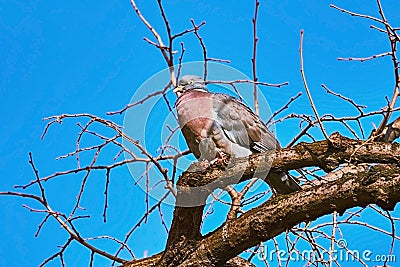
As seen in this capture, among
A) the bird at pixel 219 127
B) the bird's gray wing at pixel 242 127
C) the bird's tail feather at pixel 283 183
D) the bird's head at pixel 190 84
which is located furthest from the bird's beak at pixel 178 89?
the bird's tail feather at pixel 283 183

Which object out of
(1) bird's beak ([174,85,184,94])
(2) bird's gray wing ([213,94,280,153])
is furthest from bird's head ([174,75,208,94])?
(2) bird's gray wing ([213,94,280,153])

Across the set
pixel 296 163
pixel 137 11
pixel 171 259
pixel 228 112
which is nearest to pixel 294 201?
pixel 296 163

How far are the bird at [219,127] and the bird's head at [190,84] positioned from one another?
0.06 meters

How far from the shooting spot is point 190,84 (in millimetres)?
3242

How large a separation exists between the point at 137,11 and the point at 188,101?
27.9 inches

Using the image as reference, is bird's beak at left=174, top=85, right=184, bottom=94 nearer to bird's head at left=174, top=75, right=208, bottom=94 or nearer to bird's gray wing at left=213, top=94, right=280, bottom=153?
bird's head at left=174, top=75, right=208, bottom=94

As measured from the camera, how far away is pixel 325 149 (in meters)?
2.04

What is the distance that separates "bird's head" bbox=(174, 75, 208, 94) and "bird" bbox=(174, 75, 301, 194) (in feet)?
0.18

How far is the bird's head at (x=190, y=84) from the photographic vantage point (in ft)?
10.5

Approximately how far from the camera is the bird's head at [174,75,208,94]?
126 inches

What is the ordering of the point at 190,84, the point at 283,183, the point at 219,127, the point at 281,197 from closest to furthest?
the point at 281,197 < the point at 283,183 < the point at 219,127 < the point at 190,84

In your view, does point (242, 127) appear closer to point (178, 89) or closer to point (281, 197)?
point (178, 89)

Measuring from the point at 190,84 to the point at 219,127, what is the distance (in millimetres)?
446

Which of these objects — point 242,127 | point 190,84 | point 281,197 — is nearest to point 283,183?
point 281,197
